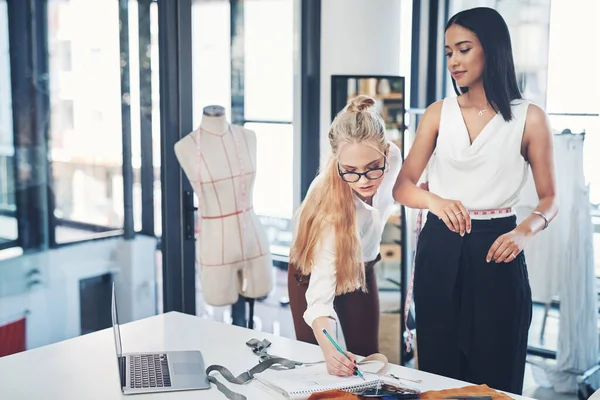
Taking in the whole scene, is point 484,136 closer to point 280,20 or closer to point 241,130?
point 241,130

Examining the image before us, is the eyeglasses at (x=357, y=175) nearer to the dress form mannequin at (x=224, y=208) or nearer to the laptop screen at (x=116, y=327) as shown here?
the laptop screen at (x=116, y=327)

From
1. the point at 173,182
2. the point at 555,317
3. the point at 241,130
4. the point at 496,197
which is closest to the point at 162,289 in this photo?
the point at 173,182

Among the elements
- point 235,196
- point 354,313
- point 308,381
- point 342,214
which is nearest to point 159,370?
point 308,381

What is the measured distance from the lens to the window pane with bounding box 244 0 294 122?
11.5ft

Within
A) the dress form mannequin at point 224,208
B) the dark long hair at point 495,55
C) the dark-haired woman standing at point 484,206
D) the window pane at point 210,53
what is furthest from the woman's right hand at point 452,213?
the window pane at point 210,53

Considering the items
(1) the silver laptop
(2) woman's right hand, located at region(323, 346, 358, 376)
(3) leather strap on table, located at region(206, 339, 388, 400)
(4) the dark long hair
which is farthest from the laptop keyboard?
(4) the dark long hair

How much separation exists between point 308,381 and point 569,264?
6.66ft

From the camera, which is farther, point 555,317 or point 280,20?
point 555,317

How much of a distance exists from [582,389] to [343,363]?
1966 millimetres

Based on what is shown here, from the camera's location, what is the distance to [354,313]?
254 centimetres

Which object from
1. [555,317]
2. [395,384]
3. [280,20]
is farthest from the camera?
[555,317]

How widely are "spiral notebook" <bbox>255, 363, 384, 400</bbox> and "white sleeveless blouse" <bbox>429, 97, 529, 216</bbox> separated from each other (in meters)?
0.80

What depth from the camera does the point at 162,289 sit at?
11.2 ft

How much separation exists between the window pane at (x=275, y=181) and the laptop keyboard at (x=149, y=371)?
1.51 meters
